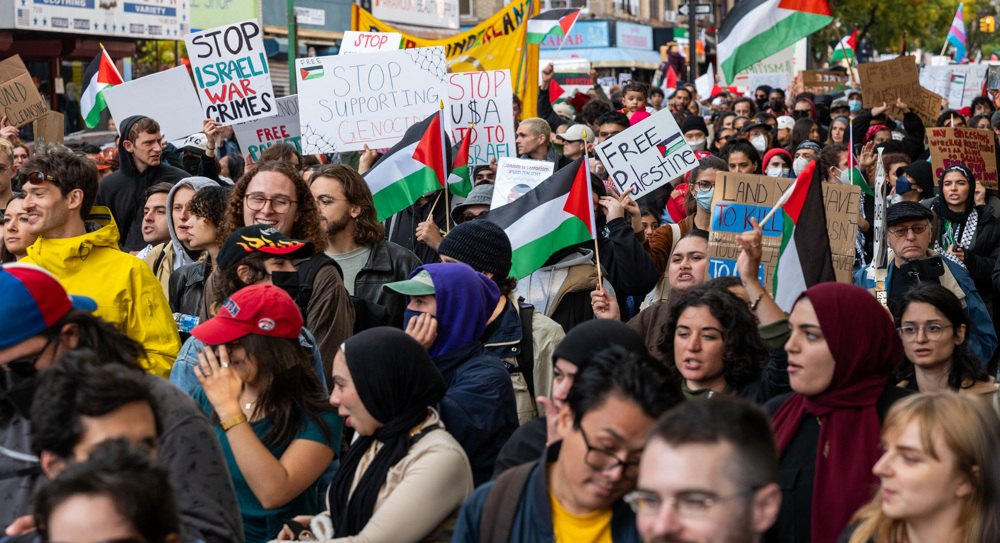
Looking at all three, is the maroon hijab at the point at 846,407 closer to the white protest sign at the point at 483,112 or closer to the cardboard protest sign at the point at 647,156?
the cardboard protest sign at the point at 647,156

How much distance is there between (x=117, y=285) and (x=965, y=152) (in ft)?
21.9

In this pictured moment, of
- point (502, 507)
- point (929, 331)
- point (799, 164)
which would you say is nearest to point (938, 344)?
point (929, 331)

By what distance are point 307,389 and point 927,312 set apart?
2796 mm

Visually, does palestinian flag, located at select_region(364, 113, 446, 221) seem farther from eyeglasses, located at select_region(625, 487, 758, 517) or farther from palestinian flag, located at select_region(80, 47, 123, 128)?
palestinian flag, located at select_region(80, 47, 123, 128)

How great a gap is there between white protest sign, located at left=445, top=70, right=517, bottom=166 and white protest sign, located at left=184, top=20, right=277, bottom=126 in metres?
1.54

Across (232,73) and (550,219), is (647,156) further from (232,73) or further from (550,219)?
(232,73)

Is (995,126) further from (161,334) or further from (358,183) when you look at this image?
(161,334)

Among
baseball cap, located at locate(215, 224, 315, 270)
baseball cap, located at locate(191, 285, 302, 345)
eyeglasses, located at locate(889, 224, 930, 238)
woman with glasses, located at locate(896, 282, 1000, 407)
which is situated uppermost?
baseball cap, located at locate(215, 224, 315, 270)

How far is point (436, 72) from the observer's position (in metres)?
8.56

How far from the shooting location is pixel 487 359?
13.9 feet

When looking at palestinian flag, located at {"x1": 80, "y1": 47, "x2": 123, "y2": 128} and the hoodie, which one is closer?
the hoodie

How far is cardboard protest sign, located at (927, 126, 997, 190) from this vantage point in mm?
8555

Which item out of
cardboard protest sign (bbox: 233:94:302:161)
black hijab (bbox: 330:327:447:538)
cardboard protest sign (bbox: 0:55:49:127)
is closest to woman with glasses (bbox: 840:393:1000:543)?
black hijab (bbox: 330:327:447:538)

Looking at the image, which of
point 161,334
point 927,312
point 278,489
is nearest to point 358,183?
point 161,334
